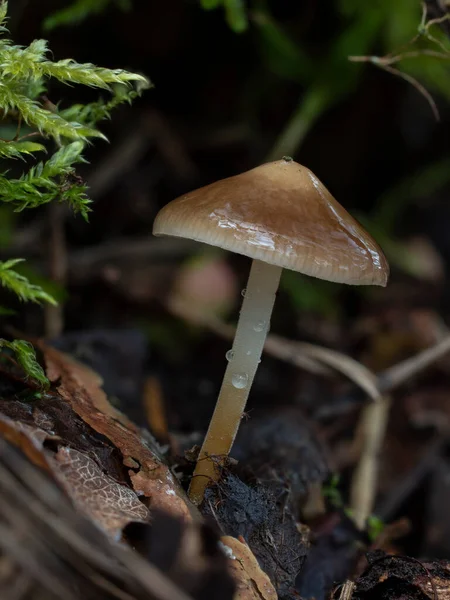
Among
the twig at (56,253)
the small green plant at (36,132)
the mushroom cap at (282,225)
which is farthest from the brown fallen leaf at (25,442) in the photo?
the twig at (56,253)

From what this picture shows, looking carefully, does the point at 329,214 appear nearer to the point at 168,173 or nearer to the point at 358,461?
the point at 358,461

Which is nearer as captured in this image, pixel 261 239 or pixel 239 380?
pixel 261 239

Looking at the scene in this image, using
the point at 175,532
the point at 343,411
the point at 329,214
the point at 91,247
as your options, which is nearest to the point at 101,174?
the point at 91,247

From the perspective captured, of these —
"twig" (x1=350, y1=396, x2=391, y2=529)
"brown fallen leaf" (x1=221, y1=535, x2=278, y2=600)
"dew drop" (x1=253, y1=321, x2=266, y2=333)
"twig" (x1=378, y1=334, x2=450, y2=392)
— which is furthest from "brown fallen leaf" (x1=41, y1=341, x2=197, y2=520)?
"twig" (x1=378, y1=334, x2=450, y2=392)

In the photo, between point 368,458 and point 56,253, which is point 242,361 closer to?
point 368,458

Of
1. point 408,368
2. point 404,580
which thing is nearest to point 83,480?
point 404,580

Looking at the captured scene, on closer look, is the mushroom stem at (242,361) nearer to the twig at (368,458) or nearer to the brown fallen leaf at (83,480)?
the brown fallen leaf at (83,480)

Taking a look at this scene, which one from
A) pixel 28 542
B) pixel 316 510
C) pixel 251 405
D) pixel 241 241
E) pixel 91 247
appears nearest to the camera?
pixel 28 542
